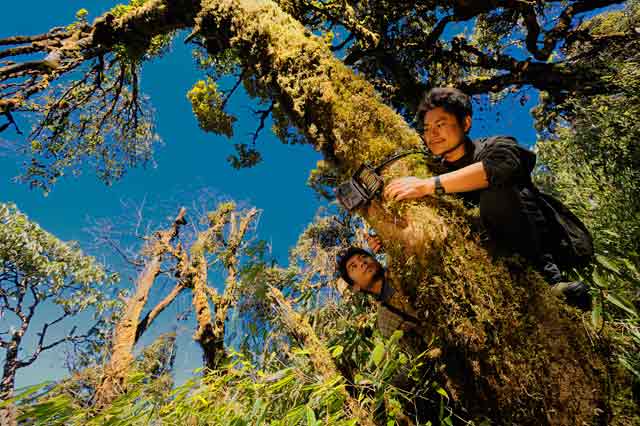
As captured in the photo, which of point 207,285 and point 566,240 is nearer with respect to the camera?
point 566,240

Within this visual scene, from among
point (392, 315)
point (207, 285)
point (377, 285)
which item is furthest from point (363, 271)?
point (207, 285)

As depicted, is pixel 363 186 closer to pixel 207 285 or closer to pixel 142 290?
pixel 207 285

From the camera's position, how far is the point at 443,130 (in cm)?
159

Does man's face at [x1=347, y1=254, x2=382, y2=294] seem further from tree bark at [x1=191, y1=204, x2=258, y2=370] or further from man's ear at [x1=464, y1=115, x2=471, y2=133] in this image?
tree bark at [x1=191, y1=204, x2=258, y2=370]

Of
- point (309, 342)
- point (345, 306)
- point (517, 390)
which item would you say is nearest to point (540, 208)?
point (517, 390)

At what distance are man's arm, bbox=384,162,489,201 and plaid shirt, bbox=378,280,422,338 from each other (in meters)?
0.80

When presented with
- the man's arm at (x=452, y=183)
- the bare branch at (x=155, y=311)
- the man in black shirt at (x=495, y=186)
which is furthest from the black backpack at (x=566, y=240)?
the bare branch at (x=155, y=311)

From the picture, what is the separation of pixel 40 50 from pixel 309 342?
450 cm

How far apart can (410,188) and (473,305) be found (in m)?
0.54

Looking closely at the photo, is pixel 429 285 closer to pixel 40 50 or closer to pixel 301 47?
pixel 301 47

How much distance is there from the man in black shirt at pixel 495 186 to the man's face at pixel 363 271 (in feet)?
3.90

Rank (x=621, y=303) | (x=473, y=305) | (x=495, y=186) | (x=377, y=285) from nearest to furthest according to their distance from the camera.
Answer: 1. (x=473, y=305)
2. (x=495, y=186)
3. (x=621, y=303)
4. (x=377, y=285)

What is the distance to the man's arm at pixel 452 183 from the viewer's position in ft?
4.38

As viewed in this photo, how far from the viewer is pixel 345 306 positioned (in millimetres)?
4141
